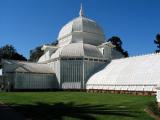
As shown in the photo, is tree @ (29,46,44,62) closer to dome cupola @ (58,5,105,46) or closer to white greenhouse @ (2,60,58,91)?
dome cupola @ (58,5,105,46)

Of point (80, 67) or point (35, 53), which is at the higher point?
point (35, 53)

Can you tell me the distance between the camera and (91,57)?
53.4 m

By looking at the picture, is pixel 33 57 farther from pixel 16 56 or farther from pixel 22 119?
pixel 22 119

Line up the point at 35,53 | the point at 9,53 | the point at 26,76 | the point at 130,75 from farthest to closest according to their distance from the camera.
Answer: the point at 35,53, the point at 9,53, the point at 26,76, the point at 130,75

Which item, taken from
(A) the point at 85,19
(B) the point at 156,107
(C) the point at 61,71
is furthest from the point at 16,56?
(B) the point at 156,107

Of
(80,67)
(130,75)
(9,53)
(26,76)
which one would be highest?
(9,53)

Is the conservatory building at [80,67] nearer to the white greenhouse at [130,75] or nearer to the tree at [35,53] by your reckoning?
the white greenhouse at [130,75]

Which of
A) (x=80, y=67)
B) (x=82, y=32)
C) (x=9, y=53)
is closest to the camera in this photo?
(x=80, y=67)

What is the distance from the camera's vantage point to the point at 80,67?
52.3 metres

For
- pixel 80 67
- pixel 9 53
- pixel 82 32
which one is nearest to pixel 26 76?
pixel 80 67

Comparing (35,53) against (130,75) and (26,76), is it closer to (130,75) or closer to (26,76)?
(26,76)

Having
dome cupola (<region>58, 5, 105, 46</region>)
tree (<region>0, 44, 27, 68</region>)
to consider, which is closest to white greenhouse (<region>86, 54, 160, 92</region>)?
dome cupola (<region>58, 5, 105, 46</region>)

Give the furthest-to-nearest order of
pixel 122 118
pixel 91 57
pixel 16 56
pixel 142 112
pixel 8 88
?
pixel 16 56 → pixel 91 57 → pixel 8 88 → pixel 142 112 → pixel 122 118

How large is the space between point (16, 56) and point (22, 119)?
7628 centimetres
